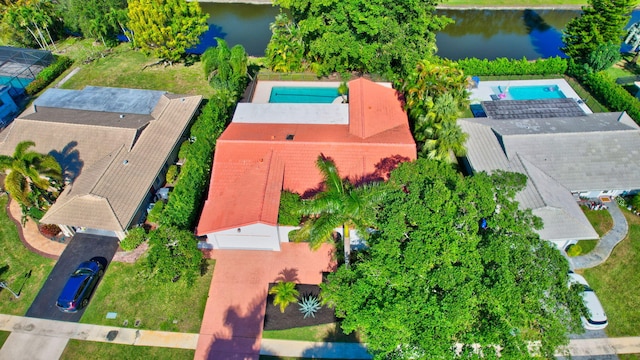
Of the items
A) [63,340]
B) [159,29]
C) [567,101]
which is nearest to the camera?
[63,340]

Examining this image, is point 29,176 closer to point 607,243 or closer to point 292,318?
point 292,318

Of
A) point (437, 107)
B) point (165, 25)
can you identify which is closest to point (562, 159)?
point (437, 107)

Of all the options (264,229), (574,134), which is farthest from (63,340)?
(574,134)

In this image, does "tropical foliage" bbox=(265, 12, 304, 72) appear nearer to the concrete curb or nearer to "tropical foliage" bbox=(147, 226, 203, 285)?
"tropical foliage" bbox=(147, 226, 203, 285)

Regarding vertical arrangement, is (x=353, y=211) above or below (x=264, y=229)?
→ above

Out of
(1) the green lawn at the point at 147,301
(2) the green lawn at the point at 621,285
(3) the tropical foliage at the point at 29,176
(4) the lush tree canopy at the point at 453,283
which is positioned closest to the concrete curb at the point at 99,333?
(1) the green lawn at the point at 147,301

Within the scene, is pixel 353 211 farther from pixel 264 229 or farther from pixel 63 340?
pixel 63 340
